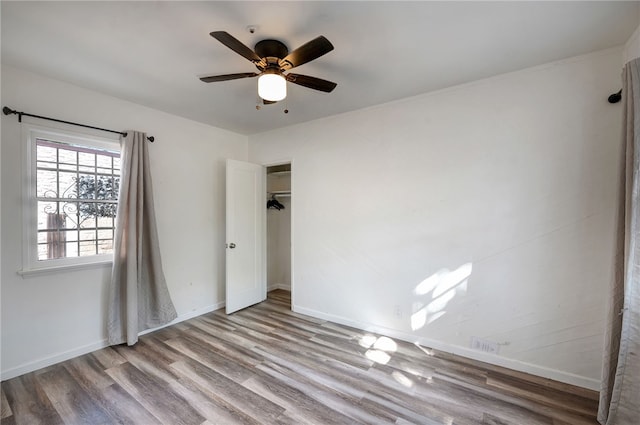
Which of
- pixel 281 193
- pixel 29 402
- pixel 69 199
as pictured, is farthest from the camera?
pixel 281 193

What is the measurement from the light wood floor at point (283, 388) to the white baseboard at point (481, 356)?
0.07 m

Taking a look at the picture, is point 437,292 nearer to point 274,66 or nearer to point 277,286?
point 274,66

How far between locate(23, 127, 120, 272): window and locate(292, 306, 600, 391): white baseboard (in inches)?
108

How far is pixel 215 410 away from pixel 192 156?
2.89 metres

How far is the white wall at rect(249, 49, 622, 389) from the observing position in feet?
6.76

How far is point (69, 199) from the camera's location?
254 centimetres

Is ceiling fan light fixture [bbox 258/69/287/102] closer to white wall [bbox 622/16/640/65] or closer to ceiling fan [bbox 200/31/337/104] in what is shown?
ceiling fan [bbox 200/31/337/104]

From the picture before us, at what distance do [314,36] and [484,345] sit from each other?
118 inches

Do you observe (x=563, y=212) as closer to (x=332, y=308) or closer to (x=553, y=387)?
(x=553, y=387)

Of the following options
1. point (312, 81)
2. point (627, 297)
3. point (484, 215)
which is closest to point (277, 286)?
point (484, 215)

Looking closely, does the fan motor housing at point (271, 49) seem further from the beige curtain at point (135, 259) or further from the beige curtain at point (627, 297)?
the beige curtain at point (627, 297)

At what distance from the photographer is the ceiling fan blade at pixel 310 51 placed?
150 cm

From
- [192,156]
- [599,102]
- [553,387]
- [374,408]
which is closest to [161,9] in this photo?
[192,156]

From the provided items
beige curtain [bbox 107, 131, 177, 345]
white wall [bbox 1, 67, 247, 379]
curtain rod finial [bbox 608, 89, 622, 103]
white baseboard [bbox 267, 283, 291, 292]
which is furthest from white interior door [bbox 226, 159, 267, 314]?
curtain rod finial [bbox 608, 89, 622, 103]
